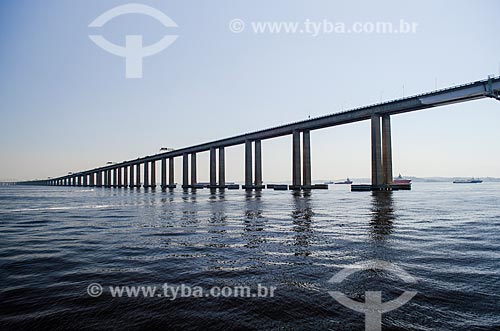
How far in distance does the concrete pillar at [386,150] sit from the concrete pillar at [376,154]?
191cm

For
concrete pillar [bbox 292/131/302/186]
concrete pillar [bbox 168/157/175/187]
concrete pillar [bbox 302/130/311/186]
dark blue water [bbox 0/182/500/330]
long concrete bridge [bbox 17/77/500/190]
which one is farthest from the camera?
concrete pillar [bbox 168/157/175/187]

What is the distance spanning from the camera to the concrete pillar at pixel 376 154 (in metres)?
77.0

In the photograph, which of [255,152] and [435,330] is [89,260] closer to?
[435,330]

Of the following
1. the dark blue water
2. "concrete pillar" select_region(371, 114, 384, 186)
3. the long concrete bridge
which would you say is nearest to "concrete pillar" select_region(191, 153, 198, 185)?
the long concrete bridge

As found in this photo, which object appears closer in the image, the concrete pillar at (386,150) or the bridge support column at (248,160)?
the concrete pillar at (386,150)

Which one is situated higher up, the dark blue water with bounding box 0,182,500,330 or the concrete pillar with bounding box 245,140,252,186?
the concrete pillar with bounding box 245,140,252,186

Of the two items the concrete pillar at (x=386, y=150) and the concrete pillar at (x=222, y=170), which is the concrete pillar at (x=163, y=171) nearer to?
the concrete pillar at (x=222, y=170)

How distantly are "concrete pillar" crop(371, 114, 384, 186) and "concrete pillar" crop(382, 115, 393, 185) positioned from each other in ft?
6.26

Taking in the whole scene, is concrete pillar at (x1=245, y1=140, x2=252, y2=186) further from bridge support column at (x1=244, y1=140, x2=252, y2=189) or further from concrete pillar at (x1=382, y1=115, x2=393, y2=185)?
concrete pillar at (x1=382, y1=115, x2=393, y2=185)

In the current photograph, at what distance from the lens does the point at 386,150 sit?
78.5 meters

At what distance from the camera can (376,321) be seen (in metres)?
5.16

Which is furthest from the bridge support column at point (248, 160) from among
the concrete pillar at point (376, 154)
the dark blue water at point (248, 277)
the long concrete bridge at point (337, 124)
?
the dark blue water at point (248, 277)

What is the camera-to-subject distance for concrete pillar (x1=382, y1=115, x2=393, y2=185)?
7794cm

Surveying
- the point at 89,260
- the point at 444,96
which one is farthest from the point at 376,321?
the point at 444,96
